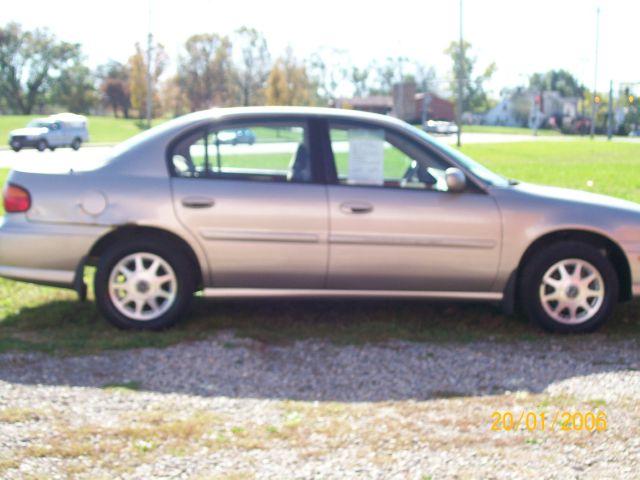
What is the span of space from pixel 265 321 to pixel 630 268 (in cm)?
256

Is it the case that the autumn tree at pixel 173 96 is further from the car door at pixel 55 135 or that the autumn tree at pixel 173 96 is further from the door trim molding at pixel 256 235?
the door trim molding at pixel 256 235

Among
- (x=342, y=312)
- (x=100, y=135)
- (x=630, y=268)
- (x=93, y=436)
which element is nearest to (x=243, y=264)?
(x=342, y=312)

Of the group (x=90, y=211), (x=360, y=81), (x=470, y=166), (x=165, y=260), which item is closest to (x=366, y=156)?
(x=470, y=166)

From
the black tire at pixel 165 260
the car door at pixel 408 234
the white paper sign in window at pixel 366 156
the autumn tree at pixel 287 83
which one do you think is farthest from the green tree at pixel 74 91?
the car door at pixel 408 234

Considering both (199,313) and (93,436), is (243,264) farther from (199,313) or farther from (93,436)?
(93,436)

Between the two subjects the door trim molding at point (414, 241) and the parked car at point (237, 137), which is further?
the parked car at point (237, 137)

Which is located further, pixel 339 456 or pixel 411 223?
pixel 411 223

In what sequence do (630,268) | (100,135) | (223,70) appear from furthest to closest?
(223,70)
(100,135)
(630,268)

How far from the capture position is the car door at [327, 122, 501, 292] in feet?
18.7

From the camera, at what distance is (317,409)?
431cm

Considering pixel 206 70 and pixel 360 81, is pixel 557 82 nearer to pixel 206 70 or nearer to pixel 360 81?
pixel 360 81

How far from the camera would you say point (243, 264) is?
225 inches

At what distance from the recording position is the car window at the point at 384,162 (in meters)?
5.86

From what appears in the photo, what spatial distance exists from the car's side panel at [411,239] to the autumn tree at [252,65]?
65.5 m
